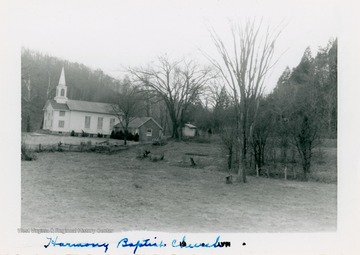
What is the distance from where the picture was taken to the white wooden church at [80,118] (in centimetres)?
3322

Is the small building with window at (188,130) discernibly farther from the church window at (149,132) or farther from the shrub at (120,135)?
the shrub at (120,135)

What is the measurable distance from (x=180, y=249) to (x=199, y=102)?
36.8 m

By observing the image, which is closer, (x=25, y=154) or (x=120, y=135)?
(x=25, y=154)

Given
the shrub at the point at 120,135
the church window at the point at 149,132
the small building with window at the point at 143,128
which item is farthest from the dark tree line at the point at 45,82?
the church window at the point at 149,132

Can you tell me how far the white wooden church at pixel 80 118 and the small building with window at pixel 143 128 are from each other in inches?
61.5

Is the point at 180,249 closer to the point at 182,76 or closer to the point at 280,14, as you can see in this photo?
the point at 280,14

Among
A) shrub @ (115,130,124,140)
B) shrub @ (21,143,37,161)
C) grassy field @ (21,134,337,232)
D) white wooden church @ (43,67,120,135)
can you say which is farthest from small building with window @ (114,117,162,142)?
shrub @ (21,143,37,161)

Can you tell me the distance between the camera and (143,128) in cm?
4088

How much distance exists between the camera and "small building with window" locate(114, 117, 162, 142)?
39781mm

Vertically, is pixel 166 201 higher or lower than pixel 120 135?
lower

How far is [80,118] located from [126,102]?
8153 millimetres

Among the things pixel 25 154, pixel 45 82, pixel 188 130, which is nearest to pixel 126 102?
pixel 45 82

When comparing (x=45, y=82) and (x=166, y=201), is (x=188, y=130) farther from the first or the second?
(x=166, y=201)

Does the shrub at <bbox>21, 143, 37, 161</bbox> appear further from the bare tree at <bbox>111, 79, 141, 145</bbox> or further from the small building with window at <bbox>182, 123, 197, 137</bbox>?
the small building with window at <bbox>182, 123, 197, 137</bbox>
